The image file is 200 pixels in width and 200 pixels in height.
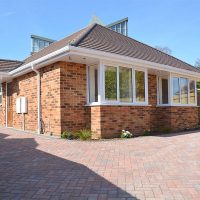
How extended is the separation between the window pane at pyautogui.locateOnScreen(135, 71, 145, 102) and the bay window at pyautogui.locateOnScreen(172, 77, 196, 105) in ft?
7.73

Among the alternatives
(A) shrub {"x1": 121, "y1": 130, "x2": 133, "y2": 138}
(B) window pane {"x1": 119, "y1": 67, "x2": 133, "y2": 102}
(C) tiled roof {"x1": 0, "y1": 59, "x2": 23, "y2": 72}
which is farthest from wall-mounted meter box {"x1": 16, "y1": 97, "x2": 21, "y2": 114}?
(A) shrub {"x1": 121, "y1": 130, "x2": 133, "y2": 138}

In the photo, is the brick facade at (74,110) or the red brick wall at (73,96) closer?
the brick facade at (74,110)

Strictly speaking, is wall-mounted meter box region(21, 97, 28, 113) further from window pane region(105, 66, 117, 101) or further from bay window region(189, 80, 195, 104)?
bay window region(189, 80, 195, 104)

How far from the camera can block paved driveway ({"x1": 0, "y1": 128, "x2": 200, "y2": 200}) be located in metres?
4.02

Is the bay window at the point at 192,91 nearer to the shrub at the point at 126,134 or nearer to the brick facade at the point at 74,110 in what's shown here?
the brick facade at the point at 74,110

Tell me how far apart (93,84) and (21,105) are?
4.31 m

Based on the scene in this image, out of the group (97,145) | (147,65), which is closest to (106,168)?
(97,145)

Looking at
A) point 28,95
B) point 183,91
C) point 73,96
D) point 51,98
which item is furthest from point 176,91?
point 28,95

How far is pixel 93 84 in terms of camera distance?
35.5 feet

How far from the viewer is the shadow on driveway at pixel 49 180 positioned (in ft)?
12.9

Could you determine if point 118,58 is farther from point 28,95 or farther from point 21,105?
point 21,105

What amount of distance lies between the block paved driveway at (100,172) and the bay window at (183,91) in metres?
5.75

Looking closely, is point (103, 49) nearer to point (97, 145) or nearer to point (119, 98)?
point (119, 98)

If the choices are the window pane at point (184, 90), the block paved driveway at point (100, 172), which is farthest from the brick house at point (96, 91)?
the block paved driveway at point (100, 172)
